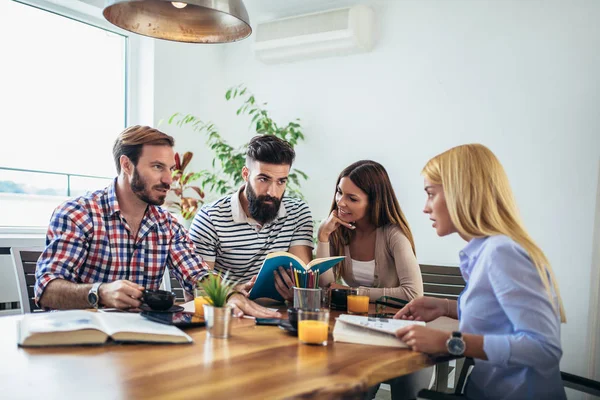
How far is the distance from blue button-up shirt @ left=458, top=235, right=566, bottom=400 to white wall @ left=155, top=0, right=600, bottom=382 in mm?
1954

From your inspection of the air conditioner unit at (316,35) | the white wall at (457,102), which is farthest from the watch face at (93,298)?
the air conditioner unit at (316,35)

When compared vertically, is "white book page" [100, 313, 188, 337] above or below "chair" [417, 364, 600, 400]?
above

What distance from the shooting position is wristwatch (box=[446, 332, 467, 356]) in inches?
52.2

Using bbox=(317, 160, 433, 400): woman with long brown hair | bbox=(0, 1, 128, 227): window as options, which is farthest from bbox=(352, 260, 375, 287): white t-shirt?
bbox=(0, 1, 128, 227): window

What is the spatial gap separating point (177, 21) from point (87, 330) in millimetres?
1091

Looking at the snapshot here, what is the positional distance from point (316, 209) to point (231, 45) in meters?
1.54

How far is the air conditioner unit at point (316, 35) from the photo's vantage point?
3.79 m

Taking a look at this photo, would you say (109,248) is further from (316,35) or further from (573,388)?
(316,35)

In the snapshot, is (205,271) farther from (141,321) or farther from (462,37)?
(462,37)

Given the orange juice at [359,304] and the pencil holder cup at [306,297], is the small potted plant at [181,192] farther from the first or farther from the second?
the pencil holder cup at [306,297]

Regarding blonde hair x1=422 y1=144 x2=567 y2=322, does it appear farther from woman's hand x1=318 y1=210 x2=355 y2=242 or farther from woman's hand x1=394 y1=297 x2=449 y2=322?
woman's hand x1=318 y1=210 x2=355 y2=242

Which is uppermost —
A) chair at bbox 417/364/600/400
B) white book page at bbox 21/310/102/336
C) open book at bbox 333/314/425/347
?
white book page at bbox 21/310/102/336

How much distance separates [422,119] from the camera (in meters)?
3.67

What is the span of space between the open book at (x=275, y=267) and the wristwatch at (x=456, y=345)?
624 millimetres
